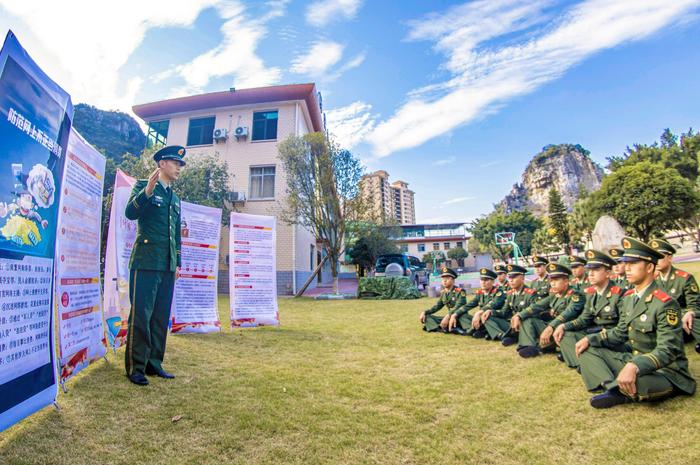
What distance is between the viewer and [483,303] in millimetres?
5875

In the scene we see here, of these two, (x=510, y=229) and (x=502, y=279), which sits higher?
(x=510, y=229)

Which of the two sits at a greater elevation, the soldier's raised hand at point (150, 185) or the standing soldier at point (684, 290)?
the soldier's raised hand at point (150, 185)

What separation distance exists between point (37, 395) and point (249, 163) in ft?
57.1

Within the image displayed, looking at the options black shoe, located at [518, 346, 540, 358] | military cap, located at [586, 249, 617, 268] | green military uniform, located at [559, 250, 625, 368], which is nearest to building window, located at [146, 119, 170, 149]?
black shoe, located at [518, 346, 540, 358]

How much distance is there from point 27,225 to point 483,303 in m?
5.94

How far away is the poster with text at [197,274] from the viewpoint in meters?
5.66

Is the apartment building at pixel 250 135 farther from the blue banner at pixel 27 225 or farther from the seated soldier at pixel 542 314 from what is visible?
the blue banner at pixel 27 225

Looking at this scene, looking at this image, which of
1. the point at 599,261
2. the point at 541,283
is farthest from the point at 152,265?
the point at 541,283

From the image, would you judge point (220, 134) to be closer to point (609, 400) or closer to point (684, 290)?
point (684, 290)

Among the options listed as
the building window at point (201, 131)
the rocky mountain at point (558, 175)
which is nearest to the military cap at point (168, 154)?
the building window at point (201, 131)

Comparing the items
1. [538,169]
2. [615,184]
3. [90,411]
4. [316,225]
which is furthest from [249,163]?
[538,169]

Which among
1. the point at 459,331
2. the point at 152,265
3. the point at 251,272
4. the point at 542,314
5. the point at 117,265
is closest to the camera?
the point at 152,265

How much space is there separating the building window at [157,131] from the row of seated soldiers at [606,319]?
20.2m

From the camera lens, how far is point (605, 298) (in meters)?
3.64
